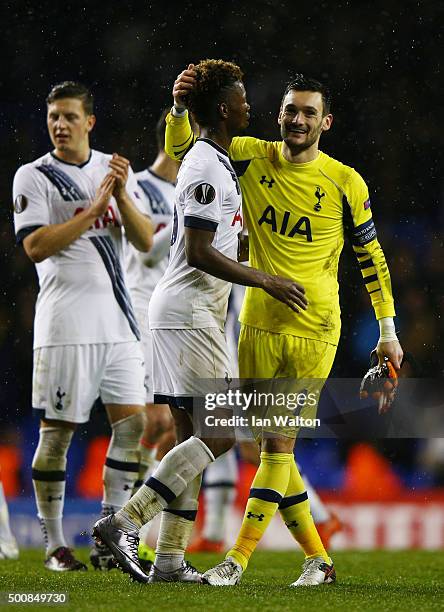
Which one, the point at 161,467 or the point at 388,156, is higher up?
the point at 388,156

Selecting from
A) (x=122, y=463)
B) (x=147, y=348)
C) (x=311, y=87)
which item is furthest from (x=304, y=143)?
(x=147, y=348)

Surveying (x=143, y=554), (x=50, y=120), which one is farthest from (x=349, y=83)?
(x=143, y=554)

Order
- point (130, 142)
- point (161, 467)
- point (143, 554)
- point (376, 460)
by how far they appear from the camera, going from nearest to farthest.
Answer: point (161, 467) → point (143, 554) → point (376, 460) → point (130, 142)

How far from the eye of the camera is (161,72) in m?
8.45

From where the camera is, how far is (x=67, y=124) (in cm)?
515

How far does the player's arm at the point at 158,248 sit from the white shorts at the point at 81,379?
36.1 inches

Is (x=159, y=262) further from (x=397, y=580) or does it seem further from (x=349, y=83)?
(x=349, y=83)

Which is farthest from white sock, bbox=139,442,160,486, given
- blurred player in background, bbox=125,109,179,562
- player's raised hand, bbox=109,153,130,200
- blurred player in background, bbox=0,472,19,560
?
player's raised hand, bbox=109,153,130,200

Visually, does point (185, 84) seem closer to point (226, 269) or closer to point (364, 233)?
point (226, 269)

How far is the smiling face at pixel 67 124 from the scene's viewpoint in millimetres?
5148

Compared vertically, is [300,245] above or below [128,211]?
below

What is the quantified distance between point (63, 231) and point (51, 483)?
1128 mm

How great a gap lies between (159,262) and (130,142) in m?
2.32

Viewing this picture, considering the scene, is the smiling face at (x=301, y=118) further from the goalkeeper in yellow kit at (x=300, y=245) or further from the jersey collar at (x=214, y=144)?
the jersey collar at (x=214, y=144)
